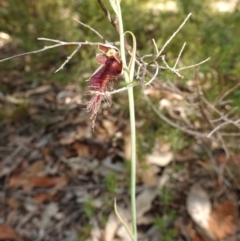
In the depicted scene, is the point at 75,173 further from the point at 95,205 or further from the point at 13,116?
the point at 13,116

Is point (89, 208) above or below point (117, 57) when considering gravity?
below

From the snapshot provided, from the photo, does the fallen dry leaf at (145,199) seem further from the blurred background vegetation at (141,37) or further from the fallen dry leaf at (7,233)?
the fallen dry leaf at (7,233)

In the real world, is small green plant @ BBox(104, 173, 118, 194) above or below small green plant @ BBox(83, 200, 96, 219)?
above

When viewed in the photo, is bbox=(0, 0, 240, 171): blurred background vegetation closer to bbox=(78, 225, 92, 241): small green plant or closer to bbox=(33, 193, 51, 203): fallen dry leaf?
bbox=(78, 225, 92, 241): small green plant

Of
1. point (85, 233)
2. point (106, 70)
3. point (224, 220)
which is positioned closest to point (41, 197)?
point (85, 233)

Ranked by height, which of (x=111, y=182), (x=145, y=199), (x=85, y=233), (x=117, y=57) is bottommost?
(x=85, y=233)

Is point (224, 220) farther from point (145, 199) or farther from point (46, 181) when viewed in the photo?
point (46, 181)

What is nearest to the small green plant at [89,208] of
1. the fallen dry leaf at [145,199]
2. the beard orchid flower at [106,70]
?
the fallen dry leaf at [145,199]

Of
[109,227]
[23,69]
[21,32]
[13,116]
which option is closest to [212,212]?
[109,227]

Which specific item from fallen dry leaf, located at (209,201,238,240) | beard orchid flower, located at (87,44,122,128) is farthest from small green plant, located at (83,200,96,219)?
beard orchid flower, located at (87,44,122,128)
